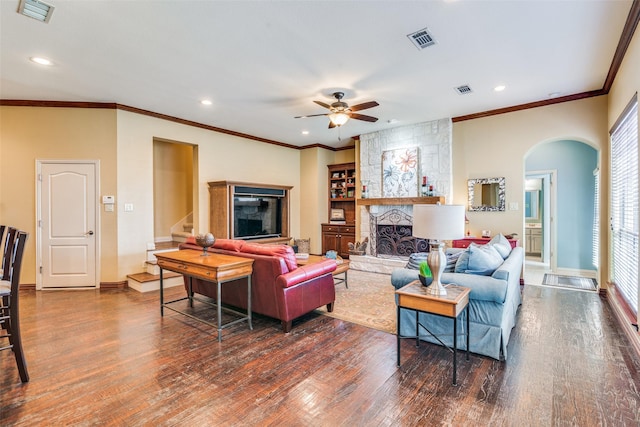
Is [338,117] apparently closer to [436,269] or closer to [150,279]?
[436,269]

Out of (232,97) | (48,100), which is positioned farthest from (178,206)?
(232,97)

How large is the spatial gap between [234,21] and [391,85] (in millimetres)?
2214

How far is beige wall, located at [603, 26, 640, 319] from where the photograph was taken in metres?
2.85

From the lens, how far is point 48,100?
4.66 meters

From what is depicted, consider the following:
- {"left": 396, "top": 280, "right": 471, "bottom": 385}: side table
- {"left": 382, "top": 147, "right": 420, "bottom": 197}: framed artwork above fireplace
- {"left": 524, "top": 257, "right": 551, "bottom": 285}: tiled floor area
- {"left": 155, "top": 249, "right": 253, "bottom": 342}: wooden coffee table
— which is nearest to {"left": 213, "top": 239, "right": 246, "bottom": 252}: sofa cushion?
{"left": 155, "top": 249, "right": 253, "bottom": 342}: wooden coffee table

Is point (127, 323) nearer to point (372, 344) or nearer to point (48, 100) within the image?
point (372, 344)

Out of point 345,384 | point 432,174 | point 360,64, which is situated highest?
point 360,64

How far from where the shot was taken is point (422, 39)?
9.87ft

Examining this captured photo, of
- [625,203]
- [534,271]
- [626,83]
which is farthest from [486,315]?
[534,271]

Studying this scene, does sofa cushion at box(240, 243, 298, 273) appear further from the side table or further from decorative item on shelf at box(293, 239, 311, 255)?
decorative item on shelf at box(293, 239, 311, 255)

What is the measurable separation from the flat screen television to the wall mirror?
404 cm

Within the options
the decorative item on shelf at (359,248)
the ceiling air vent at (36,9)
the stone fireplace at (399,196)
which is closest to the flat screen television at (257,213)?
the decorative item on shelf at (359,248)

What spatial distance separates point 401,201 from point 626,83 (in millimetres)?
3472

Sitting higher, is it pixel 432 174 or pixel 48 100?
pixel 48 100
